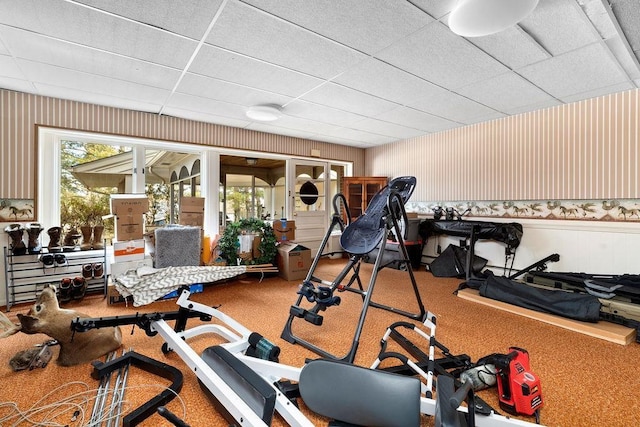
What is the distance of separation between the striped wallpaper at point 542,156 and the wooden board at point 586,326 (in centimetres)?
171

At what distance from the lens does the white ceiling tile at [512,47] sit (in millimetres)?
2197

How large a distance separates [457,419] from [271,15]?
2.43 metres

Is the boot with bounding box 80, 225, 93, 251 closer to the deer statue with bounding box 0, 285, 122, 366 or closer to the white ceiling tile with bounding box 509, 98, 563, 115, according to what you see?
the deer statue with bounding box 0, 285, 122, 366

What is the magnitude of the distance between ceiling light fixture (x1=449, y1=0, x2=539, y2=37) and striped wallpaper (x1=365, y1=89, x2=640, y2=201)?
2.73 metres

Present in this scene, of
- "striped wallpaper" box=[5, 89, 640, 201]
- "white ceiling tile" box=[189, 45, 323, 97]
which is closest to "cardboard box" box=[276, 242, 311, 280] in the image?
"striped wallpaper" box=[5, 89, 640, 201]

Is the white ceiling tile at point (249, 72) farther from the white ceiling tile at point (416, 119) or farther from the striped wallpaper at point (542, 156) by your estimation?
the striped wallpaper at point (542, 156)

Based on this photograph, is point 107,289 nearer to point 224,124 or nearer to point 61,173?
point 61,173

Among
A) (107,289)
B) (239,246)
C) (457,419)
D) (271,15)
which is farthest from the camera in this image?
(239,246)

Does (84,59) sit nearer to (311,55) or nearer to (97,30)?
(97,30)

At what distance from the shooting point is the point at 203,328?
2.25 m

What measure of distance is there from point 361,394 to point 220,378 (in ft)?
2.42

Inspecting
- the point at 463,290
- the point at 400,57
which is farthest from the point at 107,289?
the point at 463,290

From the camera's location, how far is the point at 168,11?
1934 mm

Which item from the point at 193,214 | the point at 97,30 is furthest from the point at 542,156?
the point at 97,30
